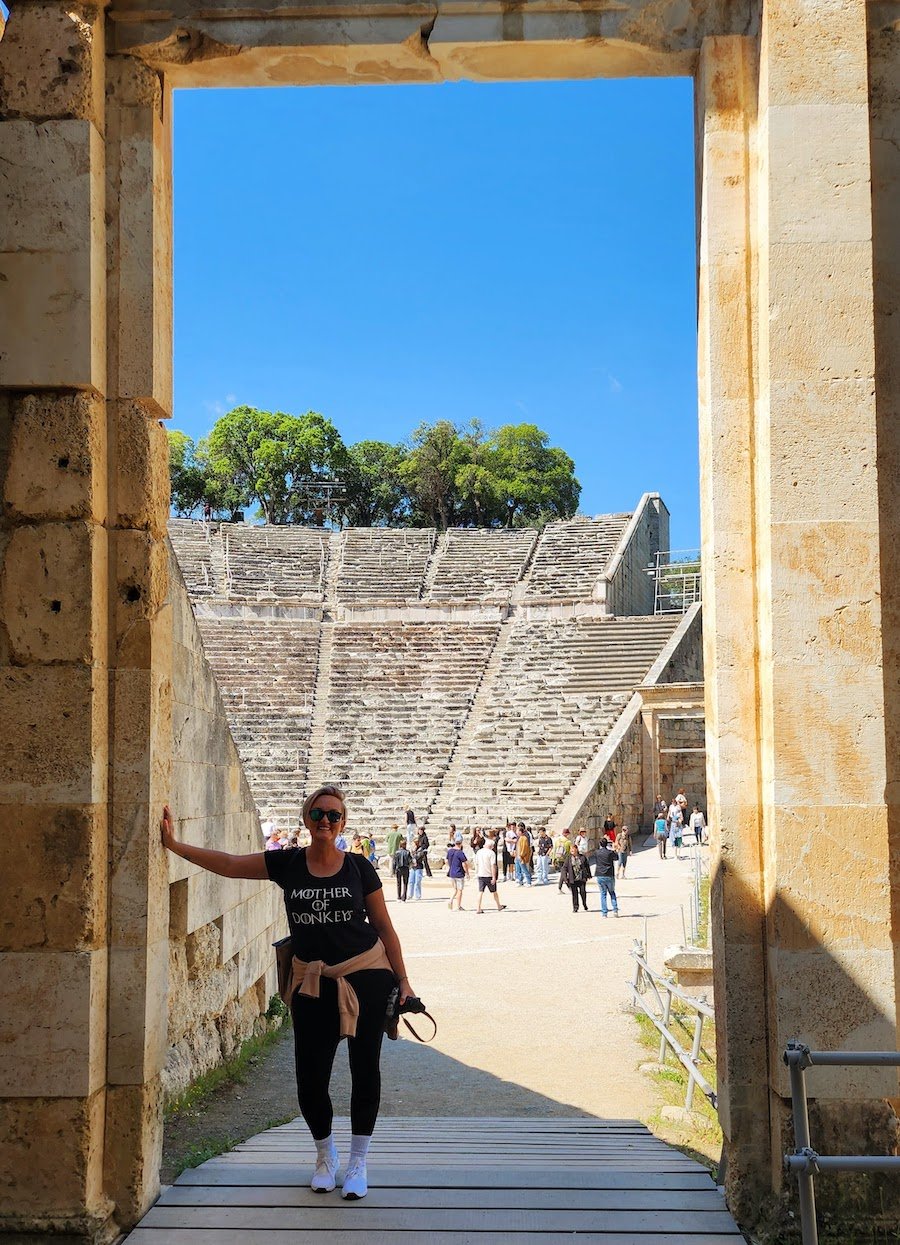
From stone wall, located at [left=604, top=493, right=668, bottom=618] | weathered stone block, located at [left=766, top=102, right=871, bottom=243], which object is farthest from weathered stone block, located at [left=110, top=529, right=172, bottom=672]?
stone wall, located at [left=604, top=493, right=668, bottom=618]

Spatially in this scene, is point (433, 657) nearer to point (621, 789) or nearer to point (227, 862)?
point (621, 789)

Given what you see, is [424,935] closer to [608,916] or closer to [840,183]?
[608,916]

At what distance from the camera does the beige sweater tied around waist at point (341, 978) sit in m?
4.05

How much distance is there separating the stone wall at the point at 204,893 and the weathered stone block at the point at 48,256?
103 centimetres

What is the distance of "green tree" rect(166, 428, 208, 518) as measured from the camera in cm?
5203

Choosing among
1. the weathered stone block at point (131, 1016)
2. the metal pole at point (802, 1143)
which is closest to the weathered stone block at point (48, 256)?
the weathered stone block at point (131, 1016)

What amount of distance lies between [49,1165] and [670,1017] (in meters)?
6.28

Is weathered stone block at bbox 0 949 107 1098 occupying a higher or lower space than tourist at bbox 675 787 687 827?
higher

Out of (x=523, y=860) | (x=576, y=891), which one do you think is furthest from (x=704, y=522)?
(x=523, y=860)

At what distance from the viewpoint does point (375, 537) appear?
4159 cm

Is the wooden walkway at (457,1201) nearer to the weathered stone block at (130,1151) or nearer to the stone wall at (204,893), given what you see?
the weathered stone block at (130,1151)

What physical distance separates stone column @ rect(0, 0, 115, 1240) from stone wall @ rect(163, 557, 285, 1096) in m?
0.82

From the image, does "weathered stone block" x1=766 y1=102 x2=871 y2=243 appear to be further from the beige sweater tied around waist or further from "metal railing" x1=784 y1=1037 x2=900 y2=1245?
the beige sweater tied around waist

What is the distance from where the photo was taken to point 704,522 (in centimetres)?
451
